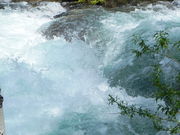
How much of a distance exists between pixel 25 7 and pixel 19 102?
5.97 meters

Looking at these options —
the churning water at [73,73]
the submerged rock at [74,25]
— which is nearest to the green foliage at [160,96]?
the churning water at [73,73]

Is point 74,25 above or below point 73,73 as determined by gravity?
above

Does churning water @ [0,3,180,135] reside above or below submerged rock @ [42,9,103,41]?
below

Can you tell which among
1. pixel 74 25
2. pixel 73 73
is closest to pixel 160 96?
pixel 73 73

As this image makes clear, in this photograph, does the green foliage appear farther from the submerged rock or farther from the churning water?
the submerged rock

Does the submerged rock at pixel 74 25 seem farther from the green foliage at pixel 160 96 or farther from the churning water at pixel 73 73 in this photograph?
the green foliage at pixel 160 96

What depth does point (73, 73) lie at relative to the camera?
954cm

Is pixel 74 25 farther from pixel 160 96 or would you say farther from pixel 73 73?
pixel 160 96

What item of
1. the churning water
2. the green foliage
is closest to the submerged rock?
the churning water

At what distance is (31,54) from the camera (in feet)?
32.9

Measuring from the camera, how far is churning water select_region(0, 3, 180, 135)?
790 cm

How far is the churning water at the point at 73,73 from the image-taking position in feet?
25.9

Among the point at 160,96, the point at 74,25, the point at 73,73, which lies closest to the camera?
the point at 160,96

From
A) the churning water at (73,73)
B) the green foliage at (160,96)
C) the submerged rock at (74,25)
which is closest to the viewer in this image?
the green foliage at (160,96)
